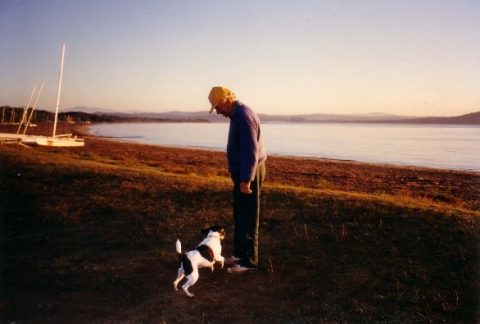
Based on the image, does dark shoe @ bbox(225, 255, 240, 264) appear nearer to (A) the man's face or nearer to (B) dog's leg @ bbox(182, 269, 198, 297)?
(B) dog's leg @ bbox(182, 269, 198, 297)

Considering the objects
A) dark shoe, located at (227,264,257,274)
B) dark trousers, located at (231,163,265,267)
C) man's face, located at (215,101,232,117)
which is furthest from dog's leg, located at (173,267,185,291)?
man's face, located at (215,101,232,117)

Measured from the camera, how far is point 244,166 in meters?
4.57

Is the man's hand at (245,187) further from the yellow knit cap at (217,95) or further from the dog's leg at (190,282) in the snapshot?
the dog's leg at (190,282)

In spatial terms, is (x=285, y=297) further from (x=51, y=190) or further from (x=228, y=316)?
(x=51, y=190)

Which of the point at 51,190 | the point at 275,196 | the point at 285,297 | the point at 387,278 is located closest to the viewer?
the point at 285,297

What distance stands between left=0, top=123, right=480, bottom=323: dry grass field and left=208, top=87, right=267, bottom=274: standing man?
1.13 feet

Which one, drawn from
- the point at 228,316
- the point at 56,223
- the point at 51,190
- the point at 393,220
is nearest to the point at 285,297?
the point at 228,316

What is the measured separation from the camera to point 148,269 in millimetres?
5453

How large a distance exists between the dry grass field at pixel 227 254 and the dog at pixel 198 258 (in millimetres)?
210

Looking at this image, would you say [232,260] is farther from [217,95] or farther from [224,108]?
[217,95]

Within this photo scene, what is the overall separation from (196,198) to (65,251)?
317 centimetres

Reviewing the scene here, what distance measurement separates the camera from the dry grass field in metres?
4.30

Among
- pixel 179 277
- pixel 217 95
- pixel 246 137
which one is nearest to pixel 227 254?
pixel 179 277

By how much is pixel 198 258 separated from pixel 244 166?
1.38 metres
